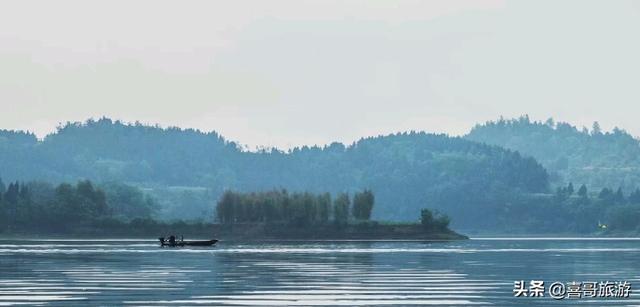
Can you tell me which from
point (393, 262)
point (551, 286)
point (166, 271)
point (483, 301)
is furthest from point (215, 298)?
point (393, 262)

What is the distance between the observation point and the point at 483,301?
81.8m

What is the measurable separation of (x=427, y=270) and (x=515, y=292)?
31921mm

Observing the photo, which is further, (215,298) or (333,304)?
(215,298)

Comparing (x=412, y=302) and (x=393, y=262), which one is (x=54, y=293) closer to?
(x=412, y=302)

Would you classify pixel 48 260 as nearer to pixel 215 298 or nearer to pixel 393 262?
pixel 393 262

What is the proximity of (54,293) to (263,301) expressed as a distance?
1444 cm

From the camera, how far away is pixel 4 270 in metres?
119

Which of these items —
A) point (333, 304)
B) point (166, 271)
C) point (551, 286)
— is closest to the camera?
point (333, 304)

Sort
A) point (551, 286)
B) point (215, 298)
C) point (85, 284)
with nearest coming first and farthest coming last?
1. point (215, 298)
2. point (551, 286)
3. point (85, 284)

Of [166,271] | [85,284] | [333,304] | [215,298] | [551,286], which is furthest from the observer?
[166,271]

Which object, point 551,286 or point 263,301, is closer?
point 263,301

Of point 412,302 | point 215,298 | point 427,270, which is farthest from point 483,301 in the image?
point 427,270

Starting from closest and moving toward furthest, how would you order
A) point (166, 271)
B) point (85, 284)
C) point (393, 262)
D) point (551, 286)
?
point (551, 286), point (85, 284), point (166, 271), point (393, 262)

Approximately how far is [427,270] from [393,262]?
70.0 feet
